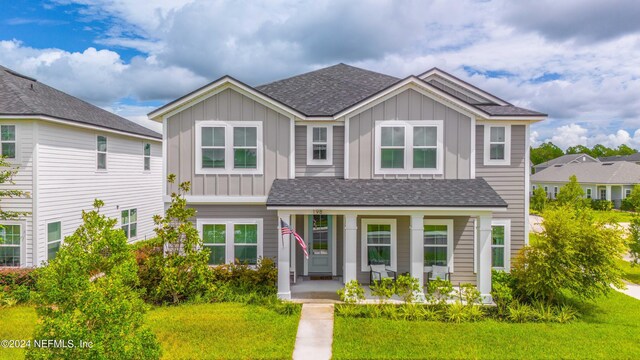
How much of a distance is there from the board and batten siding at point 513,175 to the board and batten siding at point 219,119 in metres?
6.96

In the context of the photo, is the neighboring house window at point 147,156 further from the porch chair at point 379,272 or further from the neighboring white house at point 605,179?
the neighboring white house at point 605,179

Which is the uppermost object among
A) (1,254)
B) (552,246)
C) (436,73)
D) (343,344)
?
(436,73)

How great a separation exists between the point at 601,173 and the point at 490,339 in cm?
4816

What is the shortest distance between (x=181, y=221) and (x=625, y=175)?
51.3 meters

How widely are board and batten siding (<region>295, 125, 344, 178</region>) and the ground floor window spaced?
5.92 m

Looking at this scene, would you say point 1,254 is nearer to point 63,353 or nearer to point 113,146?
point 113,146

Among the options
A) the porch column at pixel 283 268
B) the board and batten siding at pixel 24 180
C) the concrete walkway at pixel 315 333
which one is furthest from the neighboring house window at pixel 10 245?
the concrete walkway at pixel 315 333

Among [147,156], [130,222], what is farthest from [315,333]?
[147,156]

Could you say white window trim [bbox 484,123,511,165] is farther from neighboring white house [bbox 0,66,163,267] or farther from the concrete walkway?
neighboring white house [bbox 0,66,163,267]

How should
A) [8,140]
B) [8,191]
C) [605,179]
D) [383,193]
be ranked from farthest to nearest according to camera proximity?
[605,179] < [8,140] < [8,191] < [383,193]

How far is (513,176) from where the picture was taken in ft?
42.2

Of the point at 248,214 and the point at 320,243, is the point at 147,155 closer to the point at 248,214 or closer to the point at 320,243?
the point at 248,214

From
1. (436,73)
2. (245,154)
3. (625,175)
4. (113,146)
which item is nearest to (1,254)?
(113,146)

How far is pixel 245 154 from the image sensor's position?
12523 millimetres
